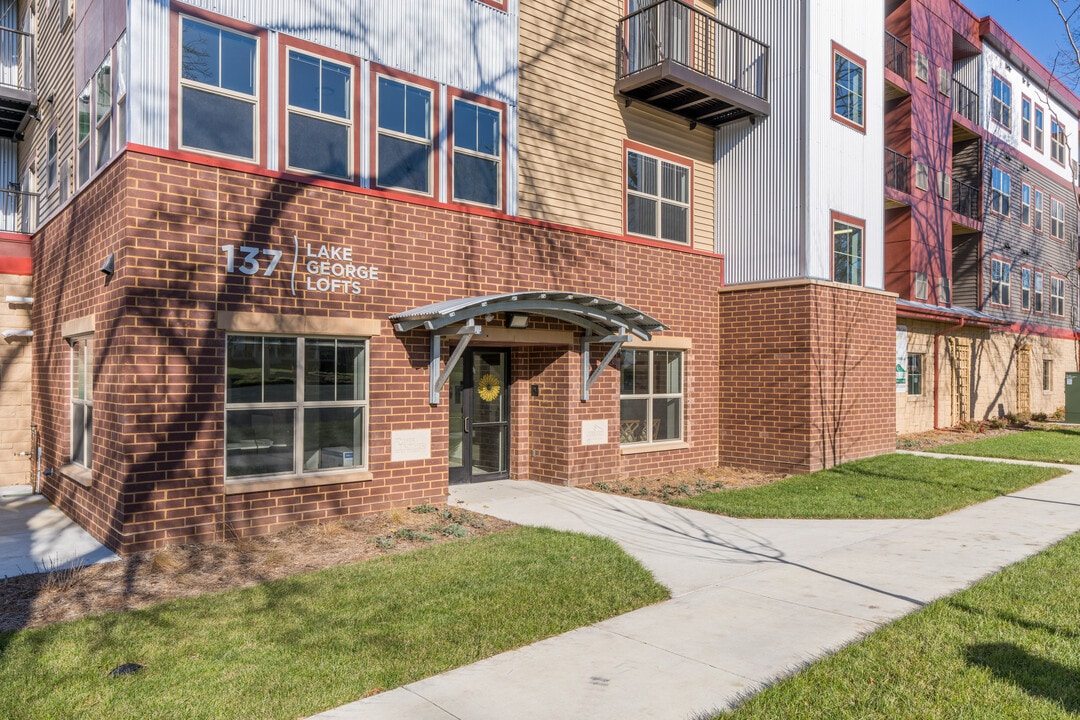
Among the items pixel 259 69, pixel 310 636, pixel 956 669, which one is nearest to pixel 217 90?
pixel 259 69

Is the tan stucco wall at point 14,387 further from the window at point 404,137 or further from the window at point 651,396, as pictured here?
the window at point 651,396

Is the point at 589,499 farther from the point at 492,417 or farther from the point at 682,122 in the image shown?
the point at 682,122

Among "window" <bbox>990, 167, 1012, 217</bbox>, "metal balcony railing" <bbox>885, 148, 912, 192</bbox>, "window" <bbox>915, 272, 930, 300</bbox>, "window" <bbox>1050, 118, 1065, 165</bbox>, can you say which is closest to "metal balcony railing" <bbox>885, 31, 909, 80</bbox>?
"metal balcony railing" <bbox>885, 148, 912, 192</bbox>

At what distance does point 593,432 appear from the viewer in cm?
1255

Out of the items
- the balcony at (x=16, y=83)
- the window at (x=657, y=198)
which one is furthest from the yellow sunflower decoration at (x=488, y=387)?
the balcony at (x=16, y=83)

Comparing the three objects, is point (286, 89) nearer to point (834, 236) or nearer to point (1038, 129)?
point (834, 236)

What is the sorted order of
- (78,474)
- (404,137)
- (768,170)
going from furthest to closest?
1. (768,170)
2. (404,137)
3. (78,474)

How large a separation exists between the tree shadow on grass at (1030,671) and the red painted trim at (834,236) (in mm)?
10159

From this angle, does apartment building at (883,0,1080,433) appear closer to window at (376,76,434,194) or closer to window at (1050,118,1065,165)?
window at (1050,118,1065,165)

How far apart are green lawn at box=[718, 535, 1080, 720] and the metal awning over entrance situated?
5.82 meters

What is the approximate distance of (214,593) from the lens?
6.60m

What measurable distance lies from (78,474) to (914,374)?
19404 millimetres

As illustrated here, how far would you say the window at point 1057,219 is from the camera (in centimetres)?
2914

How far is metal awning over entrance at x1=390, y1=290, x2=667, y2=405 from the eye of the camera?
9508 mm
